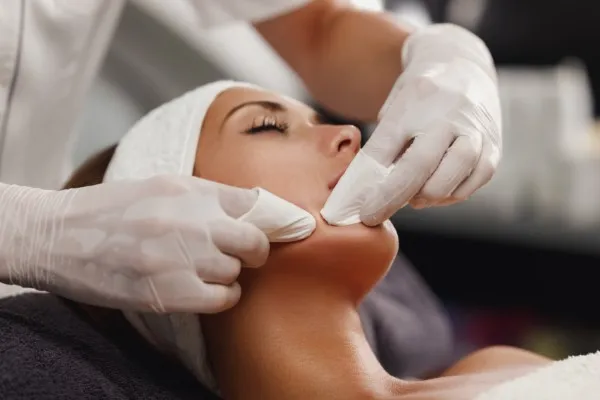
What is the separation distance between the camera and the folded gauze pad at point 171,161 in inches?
39.4

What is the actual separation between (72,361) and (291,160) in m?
0.36

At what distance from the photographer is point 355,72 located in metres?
1.39

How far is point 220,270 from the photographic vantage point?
0.82 meters

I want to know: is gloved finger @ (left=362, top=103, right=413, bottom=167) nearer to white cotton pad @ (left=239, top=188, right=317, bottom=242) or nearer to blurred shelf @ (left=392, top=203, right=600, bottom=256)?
white cotton pad @ (left=239, top=188, right=317, bottom=242)

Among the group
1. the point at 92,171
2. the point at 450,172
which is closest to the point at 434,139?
the point at 450,172

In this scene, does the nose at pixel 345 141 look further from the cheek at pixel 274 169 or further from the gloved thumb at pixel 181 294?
the gloved thumb at pixel 181 294

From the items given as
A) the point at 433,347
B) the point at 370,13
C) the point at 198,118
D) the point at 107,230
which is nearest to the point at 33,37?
the point at 198,118

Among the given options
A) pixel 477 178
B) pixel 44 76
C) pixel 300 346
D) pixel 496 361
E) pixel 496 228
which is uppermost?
pixel 44 76

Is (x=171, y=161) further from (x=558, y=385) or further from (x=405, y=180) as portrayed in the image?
(x=558, y=385)

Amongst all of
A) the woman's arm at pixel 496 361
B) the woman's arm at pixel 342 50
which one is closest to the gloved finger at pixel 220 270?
the woman's arm at pixel 496 361

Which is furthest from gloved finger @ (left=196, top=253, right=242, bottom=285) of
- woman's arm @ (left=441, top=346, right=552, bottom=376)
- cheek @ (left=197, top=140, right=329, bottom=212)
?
woman's arm @ (left=441, top=346, right=552, bottom=376)

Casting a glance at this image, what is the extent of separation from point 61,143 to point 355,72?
547 mm

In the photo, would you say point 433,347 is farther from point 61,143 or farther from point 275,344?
point 61,143

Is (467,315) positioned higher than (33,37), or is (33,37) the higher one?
(33,37)
